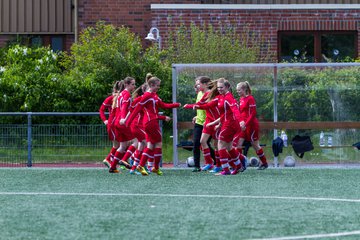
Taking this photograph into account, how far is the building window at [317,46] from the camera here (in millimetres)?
27750

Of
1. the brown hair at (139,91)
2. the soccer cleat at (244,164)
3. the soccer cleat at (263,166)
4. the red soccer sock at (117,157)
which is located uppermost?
the brown hair at (139,91)

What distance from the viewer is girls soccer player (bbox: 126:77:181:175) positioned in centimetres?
1694

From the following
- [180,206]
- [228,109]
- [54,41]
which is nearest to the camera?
[180,206]

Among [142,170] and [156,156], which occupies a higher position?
[156,156]

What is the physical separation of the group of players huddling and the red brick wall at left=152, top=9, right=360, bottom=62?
8.36 m

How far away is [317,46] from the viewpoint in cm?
2773

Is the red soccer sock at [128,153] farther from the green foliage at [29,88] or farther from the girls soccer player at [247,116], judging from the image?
the green foliage at [29,88]

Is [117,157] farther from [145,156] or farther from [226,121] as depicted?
[226,121]

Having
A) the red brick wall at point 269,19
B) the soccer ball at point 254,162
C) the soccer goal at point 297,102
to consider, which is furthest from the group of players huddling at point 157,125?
the red brick wall at point 269,19

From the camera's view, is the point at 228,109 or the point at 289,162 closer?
the point at 228,109

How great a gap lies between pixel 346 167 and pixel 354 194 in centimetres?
681

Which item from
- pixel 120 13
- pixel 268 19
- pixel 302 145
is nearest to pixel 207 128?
pixel 302 145

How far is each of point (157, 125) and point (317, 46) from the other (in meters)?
11.6

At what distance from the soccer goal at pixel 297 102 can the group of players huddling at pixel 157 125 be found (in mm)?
1571
